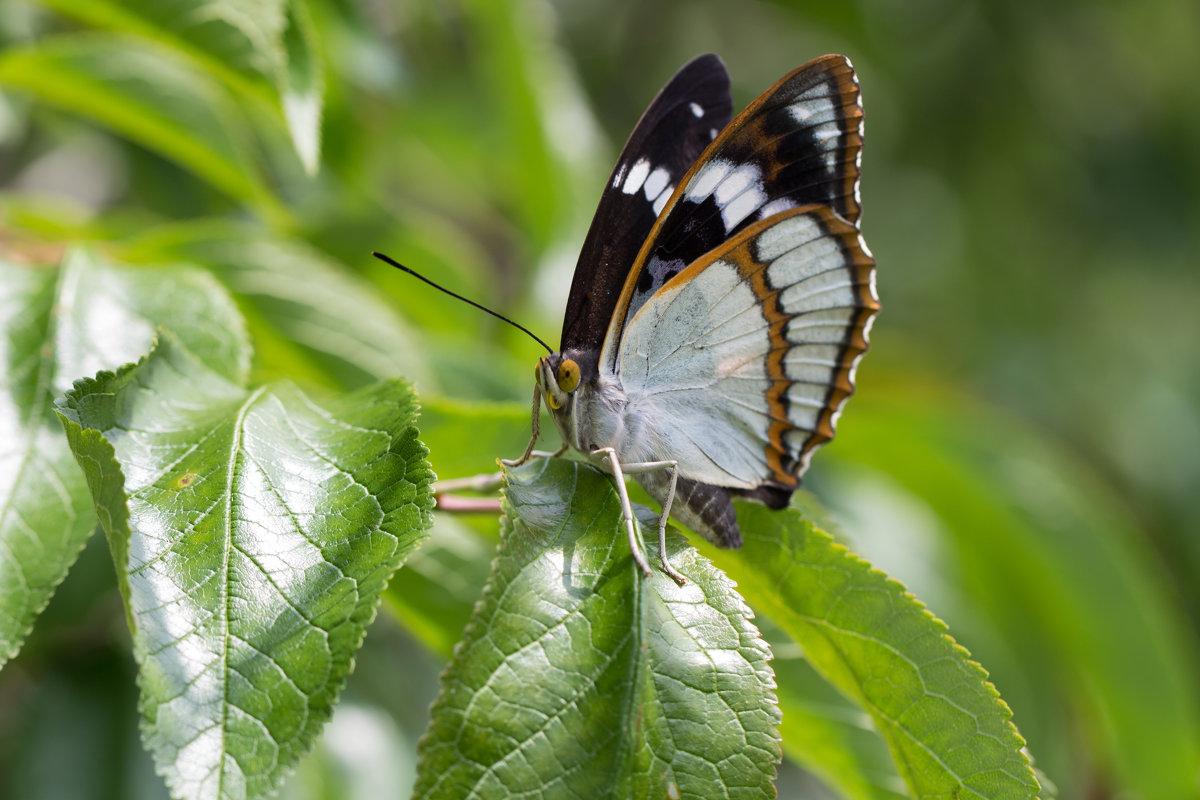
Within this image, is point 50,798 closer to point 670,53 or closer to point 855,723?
point 855,723

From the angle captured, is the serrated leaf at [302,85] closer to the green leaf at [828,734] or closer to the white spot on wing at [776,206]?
the white spot on wing at [776,206]

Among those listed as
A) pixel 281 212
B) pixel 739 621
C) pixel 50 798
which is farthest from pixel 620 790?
pixel 281 212

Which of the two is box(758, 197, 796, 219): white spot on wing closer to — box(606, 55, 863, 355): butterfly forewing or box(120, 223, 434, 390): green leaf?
box(606, 55, 863, 355): butterfly forewing

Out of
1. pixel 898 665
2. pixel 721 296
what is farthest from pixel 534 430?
pixel 898 665

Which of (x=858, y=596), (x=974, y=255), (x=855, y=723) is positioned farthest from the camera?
(x=974, y=255)

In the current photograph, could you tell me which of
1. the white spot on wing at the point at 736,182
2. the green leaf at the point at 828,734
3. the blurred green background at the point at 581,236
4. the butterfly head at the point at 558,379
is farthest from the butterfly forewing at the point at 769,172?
the green leaf at the point at 828,734

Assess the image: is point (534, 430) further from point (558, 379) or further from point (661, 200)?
point (661, 200)
